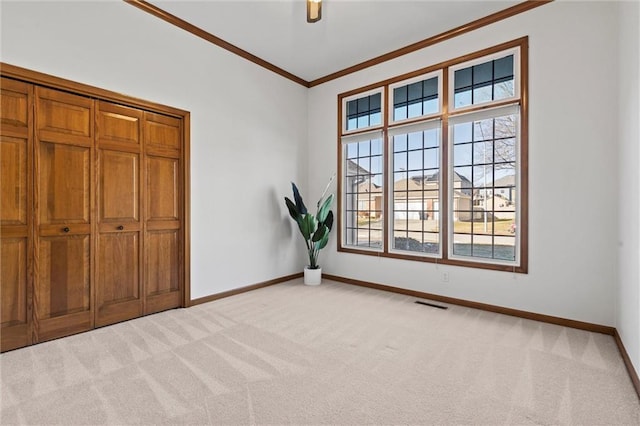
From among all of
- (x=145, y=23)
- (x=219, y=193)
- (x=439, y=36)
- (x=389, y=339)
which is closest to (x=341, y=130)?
(x=439, y=36)

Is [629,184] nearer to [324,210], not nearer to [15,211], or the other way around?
[324,210]

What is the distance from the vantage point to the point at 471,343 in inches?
108

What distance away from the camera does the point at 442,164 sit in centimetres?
402

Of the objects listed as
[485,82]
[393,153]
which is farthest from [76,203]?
[485,82]

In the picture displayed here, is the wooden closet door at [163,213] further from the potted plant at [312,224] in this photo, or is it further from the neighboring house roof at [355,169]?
the neighboring house roof at [355,169]

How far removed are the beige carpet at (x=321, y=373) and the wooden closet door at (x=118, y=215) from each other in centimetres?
26

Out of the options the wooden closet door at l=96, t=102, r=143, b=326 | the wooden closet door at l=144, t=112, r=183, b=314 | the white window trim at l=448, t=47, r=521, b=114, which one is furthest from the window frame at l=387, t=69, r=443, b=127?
the wooden closet door at l=96, t=102, r=143, b=326

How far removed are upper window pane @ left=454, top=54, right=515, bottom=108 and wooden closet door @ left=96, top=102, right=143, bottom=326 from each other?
3.80m

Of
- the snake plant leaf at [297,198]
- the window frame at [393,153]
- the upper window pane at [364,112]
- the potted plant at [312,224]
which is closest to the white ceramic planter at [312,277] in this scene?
the potted plant at [312,224]

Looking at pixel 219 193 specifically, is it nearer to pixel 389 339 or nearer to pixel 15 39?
pixel 15 39

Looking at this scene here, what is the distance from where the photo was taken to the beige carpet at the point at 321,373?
1.82 m

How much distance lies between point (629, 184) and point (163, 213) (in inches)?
173

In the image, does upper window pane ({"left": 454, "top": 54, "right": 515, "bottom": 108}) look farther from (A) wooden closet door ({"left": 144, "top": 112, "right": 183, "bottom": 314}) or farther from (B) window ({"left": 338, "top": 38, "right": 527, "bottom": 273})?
(A) wooden closet door ({"left": 144, "top": 112, "right": 183, "bottom": 314})

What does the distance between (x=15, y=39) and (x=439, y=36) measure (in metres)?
4.32
